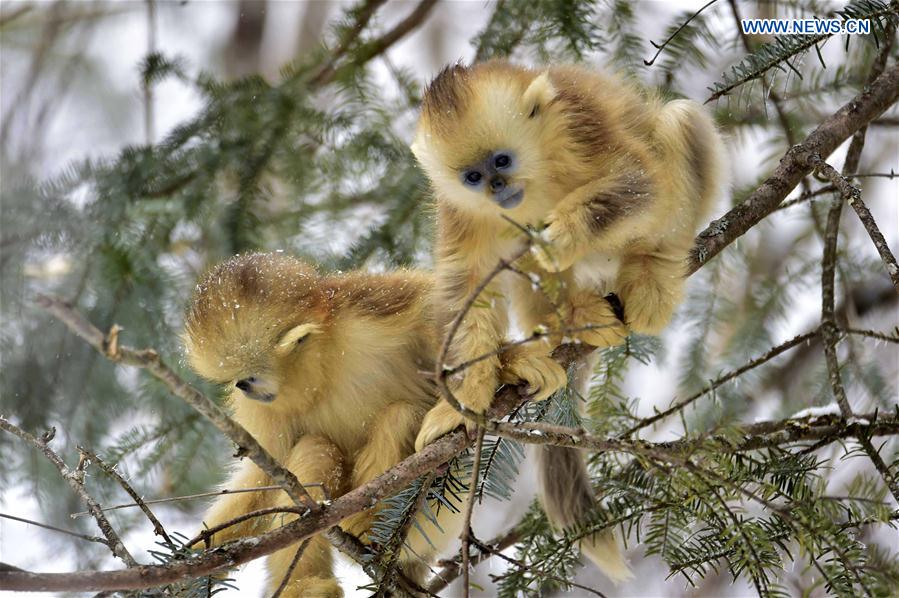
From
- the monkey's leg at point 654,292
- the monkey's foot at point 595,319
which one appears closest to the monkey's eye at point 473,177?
the monkey's foot at point 595,319

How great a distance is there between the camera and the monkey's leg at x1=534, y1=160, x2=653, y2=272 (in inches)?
105

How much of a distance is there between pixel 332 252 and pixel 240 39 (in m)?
4.92

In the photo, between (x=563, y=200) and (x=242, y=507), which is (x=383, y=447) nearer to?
(x=242, y=507)

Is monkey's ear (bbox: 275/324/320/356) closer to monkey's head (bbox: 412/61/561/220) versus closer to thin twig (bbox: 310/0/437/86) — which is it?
monkey's head (bbox: 412/61/561/220)

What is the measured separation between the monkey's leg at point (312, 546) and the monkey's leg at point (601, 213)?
1.08 meters

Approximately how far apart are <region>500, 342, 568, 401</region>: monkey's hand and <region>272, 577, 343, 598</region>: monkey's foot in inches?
36.2

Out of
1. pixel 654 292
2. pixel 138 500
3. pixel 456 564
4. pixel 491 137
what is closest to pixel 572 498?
pixel 456 564

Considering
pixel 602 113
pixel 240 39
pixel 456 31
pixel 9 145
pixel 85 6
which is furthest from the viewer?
pixel 240 39

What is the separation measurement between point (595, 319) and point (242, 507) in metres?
1.45

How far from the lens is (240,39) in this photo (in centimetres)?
857

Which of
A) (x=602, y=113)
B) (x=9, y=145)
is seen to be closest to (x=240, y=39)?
(x=9, y=145)

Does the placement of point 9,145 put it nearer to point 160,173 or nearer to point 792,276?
point 160,173

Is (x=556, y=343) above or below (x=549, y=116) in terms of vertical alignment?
below

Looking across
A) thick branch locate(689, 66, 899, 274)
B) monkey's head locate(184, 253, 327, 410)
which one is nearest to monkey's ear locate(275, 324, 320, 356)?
monkey's head locate(184, 253, 327, 410)
